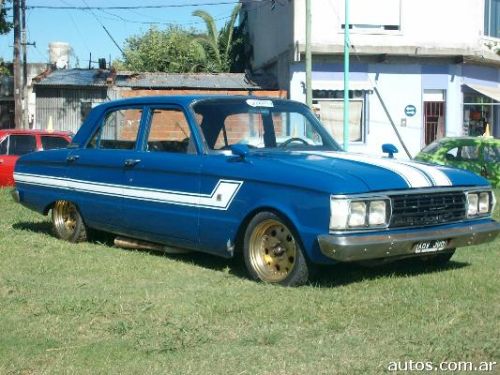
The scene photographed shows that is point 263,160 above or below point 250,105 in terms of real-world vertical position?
below

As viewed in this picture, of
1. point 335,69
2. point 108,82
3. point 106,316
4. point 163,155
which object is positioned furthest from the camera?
point 108,82

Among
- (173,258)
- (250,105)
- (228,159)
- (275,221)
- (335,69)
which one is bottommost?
(173,258)

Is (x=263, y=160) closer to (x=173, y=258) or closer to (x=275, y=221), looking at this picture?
(x=275, y=221)

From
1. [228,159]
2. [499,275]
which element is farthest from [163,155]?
[499,275]

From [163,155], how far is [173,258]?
1.14 m

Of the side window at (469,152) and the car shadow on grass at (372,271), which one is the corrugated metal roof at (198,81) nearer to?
the side window at (469,152)

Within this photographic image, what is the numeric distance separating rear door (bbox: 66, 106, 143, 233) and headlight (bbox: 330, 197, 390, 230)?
2537 mm

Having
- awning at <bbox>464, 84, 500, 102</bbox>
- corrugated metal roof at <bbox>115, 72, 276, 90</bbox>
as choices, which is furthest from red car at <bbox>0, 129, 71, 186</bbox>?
awning at <bbox>464, 84, 500, 102</bbox>

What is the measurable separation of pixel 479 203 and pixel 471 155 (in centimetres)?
970

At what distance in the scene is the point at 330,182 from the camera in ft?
19.4

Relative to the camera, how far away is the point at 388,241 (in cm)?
597

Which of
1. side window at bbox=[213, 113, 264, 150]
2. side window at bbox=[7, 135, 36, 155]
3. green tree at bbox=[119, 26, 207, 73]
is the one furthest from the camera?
green tree at bbox=[119, 26, 207, 73]

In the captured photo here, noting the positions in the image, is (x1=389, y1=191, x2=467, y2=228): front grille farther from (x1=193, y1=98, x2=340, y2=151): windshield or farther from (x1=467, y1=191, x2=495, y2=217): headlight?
(x1=193, y1=98, x2=340, y2=151): windshield

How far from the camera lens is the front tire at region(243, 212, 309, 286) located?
20.5 feet
